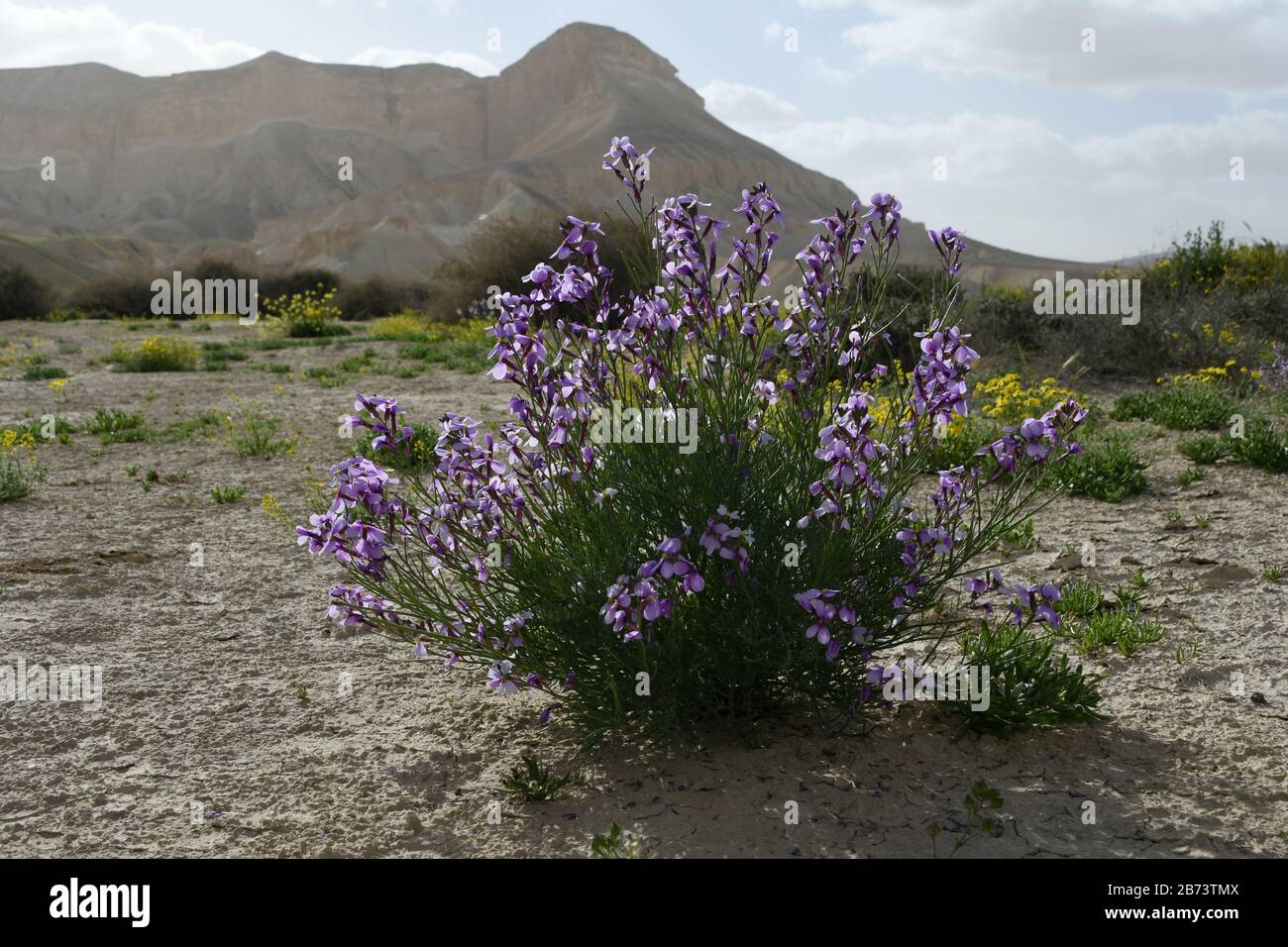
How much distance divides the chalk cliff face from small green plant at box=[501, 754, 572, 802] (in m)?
69.5

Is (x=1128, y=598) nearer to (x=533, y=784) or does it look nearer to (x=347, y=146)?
(x=533, y=784)

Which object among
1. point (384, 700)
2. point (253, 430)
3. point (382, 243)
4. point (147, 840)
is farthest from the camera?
point (382, 243)

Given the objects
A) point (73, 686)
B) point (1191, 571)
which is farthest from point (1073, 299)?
point (73, 686)

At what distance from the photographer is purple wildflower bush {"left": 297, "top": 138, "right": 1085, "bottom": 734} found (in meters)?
3.21

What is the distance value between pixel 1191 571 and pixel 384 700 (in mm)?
3919

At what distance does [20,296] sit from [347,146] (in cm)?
7640

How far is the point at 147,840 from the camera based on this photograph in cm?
313

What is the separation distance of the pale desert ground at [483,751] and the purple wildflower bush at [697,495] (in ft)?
0.94

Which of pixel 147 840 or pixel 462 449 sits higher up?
pixel 462 449

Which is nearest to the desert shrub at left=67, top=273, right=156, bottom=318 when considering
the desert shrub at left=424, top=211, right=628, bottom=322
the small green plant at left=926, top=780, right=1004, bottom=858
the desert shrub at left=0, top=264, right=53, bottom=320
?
the desert shrub at left=0, top=264, right=53, bottom=320

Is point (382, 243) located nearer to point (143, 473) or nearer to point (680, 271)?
point (143, 473)

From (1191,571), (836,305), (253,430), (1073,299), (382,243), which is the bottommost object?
(1191,571)

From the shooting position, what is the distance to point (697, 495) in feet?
10.6
